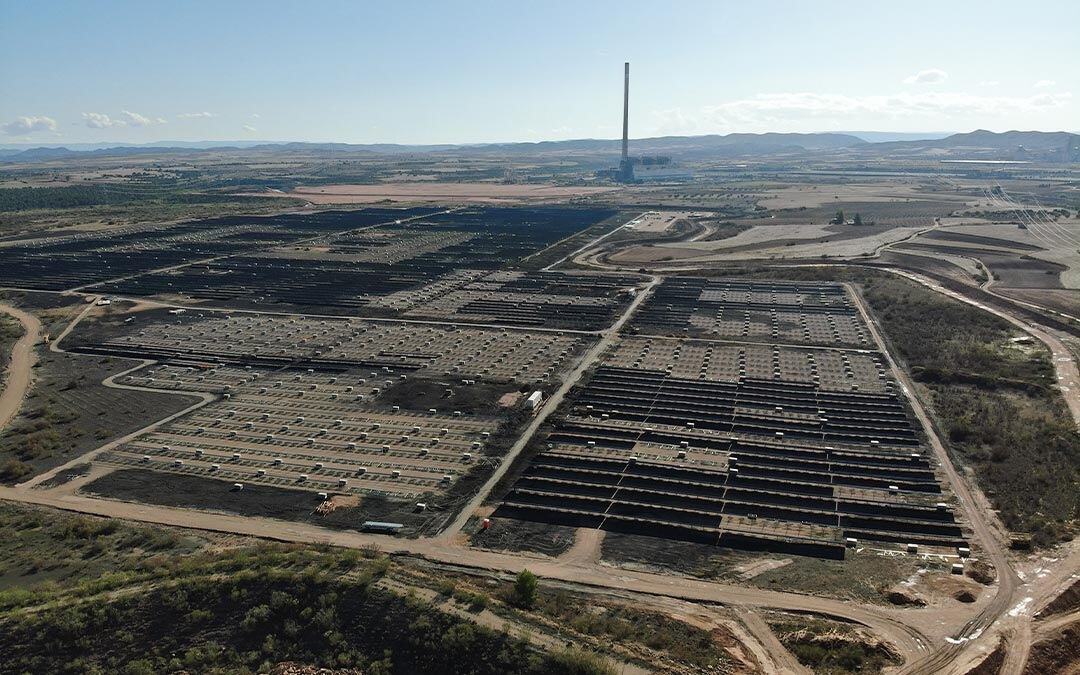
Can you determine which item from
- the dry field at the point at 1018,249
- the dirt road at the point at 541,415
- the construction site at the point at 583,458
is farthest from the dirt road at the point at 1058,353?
the dirt road at the point at 541,415

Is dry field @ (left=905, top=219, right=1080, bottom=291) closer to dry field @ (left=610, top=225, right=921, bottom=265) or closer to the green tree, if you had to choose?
dry field @ (left=610, top=225, right=921, bottom=265)

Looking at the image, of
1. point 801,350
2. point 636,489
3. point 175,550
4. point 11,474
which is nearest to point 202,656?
point 175,550

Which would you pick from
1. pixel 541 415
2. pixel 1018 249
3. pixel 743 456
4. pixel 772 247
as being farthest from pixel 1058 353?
pixel 772 247

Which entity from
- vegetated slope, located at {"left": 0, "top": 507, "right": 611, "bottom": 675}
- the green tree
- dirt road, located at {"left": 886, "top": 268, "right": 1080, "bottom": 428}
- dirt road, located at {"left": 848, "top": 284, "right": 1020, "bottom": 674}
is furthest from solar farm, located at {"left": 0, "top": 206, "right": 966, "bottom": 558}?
dirt road, located at {"left": 886, "top": 268, "right": 1080, "bottom": 428}

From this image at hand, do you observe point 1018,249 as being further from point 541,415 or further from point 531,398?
point 541,415

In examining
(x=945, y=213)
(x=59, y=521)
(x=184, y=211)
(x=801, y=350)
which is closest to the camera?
(x=59, y=521)

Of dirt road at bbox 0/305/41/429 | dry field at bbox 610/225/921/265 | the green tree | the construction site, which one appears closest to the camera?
the construction site

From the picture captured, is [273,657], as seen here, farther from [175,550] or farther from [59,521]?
[59,521]
